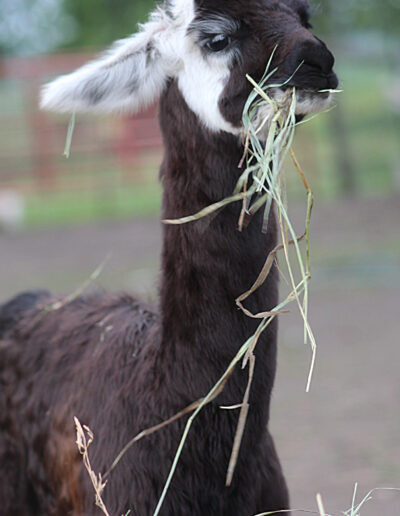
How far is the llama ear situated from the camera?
10.6 ft

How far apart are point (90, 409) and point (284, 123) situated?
1.25 metres

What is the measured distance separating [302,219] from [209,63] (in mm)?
10211

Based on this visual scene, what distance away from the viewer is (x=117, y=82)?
10.7 feet

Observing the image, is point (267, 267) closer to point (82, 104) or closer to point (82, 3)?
point (82, 104)

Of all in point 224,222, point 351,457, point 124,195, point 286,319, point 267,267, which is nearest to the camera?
point 267,267

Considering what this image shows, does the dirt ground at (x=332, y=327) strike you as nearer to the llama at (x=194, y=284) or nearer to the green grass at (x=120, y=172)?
the llama at (x=194, y=284)

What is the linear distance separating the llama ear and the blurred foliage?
1390 cm

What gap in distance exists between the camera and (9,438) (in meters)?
3.70

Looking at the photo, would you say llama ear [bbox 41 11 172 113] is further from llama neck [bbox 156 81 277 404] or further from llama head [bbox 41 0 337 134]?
llama neck [bbox 156 81 277 404]

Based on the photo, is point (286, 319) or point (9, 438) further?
point (286, 319)

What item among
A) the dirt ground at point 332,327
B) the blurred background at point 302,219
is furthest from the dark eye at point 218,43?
the dirt ground at point 332,327

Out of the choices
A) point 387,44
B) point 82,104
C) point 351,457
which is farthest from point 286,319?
point 387,44

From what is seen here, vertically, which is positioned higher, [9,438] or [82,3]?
[82,3]


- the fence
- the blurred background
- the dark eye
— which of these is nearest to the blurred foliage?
the blurred background
